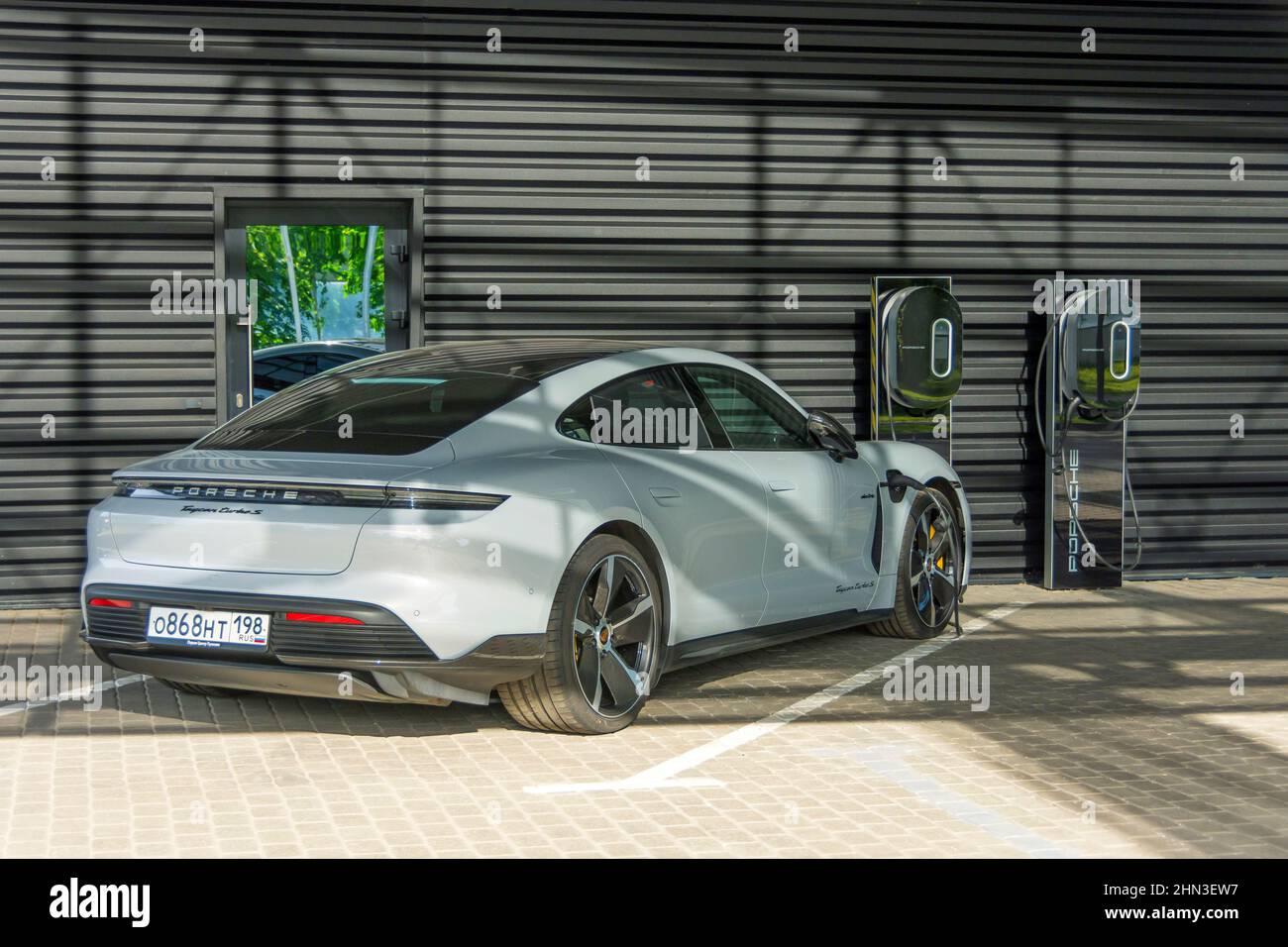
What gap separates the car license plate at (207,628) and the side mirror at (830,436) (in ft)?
9.71

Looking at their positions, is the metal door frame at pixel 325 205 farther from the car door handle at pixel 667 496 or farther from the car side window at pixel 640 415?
the car door handle at pixel 667 496

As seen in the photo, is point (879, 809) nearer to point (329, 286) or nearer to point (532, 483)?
point (532, 483)

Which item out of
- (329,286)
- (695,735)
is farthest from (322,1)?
(695,735)

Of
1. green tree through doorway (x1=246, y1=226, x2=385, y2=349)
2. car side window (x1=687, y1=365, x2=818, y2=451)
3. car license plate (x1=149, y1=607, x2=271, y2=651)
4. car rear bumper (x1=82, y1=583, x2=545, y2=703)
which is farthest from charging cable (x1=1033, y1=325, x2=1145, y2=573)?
car license plate (x1=149, y1=607, x2=271, y2=651)

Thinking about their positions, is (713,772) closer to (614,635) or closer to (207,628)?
(614,635)

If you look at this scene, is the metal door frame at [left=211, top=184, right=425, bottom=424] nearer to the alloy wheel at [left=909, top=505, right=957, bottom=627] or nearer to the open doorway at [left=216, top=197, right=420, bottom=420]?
the open doorway at [left=216, top=197, right=420, bottom=420]

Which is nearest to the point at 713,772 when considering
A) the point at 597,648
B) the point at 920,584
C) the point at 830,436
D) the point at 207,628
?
the point at 597,648

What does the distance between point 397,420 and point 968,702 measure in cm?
266

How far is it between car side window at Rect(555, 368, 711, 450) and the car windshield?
25 centimetres

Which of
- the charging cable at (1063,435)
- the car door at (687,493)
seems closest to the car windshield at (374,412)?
the car door at (687,493)

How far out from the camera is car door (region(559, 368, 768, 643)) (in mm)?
6180

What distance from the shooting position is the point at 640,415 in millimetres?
6422

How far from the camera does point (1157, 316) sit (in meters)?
11.0

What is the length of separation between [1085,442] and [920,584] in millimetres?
2876
